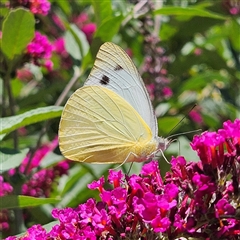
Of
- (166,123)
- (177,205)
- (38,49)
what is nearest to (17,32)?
(38,49)

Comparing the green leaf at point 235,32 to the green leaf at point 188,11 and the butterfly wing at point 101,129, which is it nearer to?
the green leaf at point 188,11

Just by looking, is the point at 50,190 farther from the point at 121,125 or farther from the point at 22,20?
the point at 22,20

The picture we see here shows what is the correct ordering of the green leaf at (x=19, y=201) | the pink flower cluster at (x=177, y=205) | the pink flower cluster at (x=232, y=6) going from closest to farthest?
the pink flower cluster at (x=177, y=205) → the green leaf at (x=19, y=201) → the pink flower cluster at (x=232, y=6)

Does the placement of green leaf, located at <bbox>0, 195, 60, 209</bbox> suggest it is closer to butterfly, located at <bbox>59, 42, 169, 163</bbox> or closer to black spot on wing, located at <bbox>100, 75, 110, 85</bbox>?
butterfly, located at <bbox>59, 42, 169, 163</bbox>

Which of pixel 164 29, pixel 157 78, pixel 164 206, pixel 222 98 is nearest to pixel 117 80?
pixel 164 206

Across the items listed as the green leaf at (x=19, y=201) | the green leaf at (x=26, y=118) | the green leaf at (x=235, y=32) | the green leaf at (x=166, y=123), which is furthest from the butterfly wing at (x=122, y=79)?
the green leaf at (x=235, y=32)

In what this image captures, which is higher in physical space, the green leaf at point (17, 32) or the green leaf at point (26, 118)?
the green leaf at point (17, 32)
